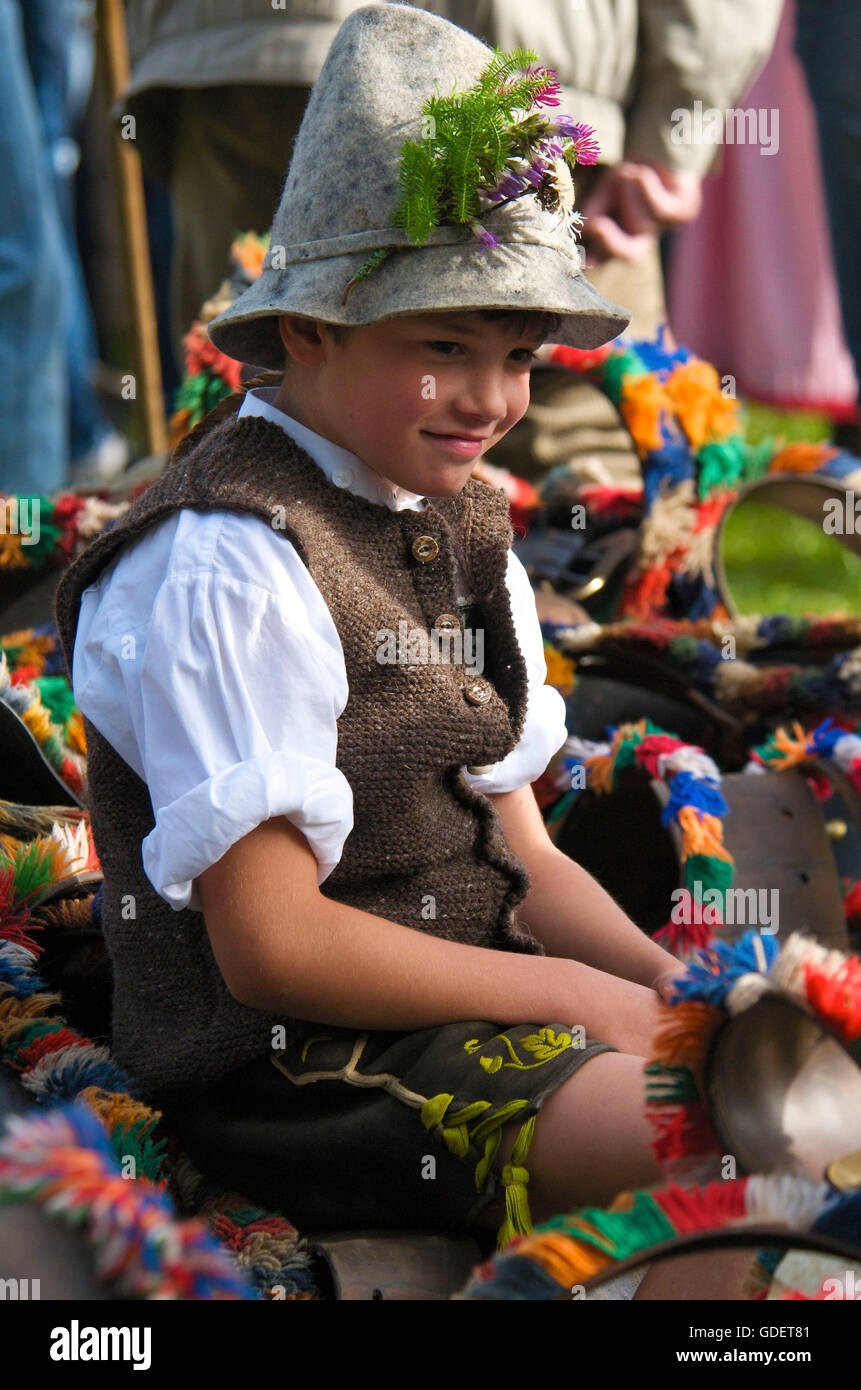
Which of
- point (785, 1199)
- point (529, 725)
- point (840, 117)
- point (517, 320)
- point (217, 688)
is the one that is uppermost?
point (840, 117)

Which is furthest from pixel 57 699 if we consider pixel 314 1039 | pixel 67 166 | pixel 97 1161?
pixel 67 166

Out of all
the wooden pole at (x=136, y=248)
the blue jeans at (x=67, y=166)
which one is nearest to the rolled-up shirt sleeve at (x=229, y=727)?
the wooden pole at (x=136, y=248)

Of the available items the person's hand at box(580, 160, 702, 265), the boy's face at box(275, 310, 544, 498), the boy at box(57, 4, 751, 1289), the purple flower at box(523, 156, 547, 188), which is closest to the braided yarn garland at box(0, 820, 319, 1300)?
the boy at box(57, 4, 751, 1289)

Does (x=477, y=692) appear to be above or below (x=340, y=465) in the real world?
below

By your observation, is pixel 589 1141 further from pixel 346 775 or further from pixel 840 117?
pixel 840 117

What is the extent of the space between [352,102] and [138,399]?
276cm

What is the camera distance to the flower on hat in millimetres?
1101

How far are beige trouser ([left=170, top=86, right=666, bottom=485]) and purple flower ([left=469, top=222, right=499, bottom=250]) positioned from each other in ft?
4.34

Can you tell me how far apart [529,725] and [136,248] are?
272 centimetres

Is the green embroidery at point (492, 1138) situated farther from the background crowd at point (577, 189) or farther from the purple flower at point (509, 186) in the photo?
the background crowd at point (577, 189)

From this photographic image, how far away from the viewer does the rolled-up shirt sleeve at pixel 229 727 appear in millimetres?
1012

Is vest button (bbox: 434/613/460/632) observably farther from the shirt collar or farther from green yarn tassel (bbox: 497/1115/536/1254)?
green yarn tassel (bbox: 497/1115/536/1254)

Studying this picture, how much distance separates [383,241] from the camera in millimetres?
1119

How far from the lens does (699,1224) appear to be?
826 millimetres
